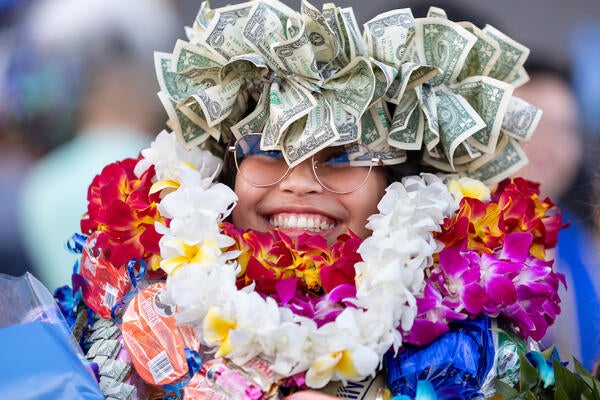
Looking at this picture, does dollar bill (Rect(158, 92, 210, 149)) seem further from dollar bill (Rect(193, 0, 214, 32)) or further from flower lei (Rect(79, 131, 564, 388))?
dollar bill (Rect(193, 0, 214, 32))

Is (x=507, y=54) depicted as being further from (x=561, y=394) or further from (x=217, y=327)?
(x=217, y=327)

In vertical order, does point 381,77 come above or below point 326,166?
above

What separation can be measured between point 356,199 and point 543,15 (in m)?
1.51

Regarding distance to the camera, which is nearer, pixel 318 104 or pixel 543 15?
pixel 318 104

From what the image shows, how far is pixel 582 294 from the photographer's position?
9.16 feet

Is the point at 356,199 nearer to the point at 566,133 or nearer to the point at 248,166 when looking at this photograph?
the point at 248,166

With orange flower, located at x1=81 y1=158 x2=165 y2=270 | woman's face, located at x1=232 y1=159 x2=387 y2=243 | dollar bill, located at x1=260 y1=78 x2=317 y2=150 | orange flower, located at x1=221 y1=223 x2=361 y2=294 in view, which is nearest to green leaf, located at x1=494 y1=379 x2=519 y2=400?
orange flower, located at x1=221 y1=223 x2=361 y2=294

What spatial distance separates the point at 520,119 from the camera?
238 centimetres

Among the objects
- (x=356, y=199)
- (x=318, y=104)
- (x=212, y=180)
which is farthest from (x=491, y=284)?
(x=212, y=180)

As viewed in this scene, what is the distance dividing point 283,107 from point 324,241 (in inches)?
14.2

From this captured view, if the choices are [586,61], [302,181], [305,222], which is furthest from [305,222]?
[586,61]

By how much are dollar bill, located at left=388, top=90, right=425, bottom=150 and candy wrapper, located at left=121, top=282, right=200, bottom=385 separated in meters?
0.73

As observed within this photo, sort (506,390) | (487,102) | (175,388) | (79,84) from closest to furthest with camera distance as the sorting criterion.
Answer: (506,390)
(175,388)
(487,102)
(79,84)

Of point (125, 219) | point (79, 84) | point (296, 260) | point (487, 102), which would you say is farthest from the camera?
point (79, 84)
